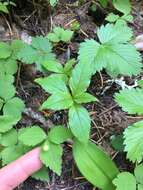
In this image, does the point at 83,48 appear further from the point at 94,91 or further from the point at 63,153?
the point at 63,153

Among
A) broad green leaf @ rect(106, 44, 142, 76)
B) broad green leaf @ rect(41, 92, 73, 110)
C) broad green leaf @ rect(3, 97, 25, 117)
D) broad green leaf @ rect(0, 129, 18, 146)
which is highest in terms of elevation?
broad green leaf @ rect(106, 44, 142, 76)

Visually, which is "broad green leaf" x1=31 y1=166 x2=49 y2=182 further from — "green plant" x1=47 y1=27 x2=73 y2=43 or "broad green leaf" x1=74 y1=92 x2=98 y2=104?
"green plant" x1=47 y1=27 x2=73 y2=43

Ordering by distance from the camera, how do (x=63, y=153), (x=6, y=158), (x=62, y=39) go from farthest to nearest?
1. (x=62, y=39)
2. (x=63, y=153)
3. (x=6, y=158)

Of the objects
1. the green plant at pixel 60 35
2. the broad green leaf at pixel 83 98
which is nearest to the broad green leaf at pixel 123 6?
the green plant at pixel 60 35

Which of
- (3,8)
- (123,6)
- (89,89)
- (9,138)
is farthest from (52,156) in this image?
(123,6)

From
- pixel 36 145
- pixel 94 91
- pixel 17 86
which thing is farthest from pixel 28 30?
pixel 36 145

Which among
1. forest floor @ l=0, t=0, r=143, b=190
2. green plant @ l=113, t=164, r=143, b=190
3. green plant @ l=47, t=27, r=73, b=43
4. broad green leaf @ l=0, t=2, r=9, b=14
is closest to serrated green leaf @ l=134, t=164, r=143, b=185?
green plant @ l=113, t=164, r=143, b=190
